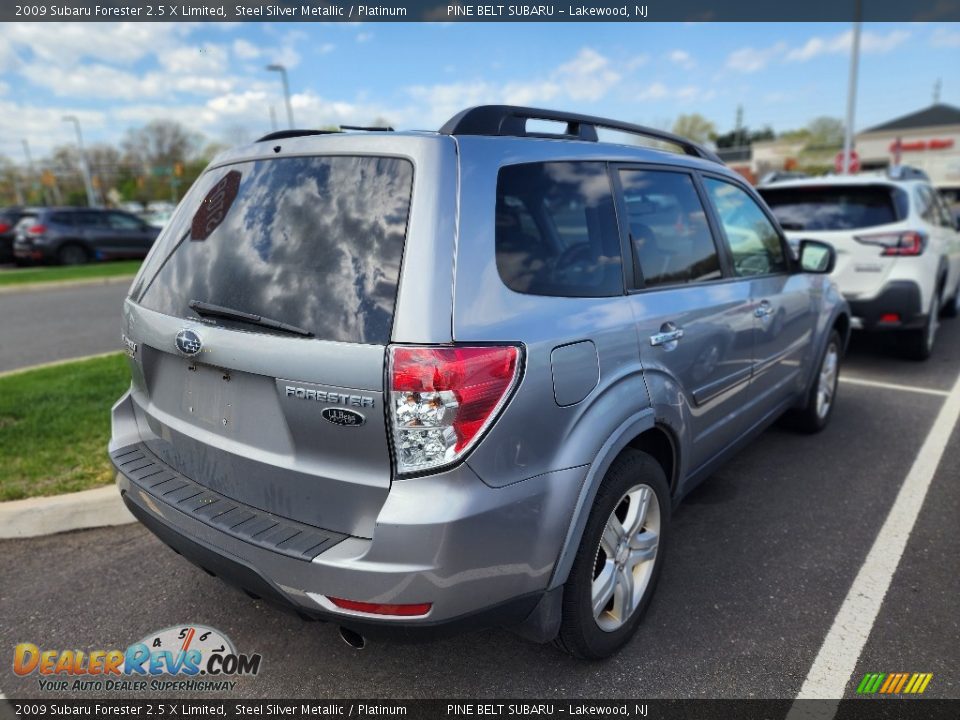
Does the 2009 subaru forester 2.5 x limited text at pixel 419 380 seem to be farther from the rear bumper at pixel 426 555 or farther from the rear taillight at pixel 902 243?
the rear taillight at pixel 902 243

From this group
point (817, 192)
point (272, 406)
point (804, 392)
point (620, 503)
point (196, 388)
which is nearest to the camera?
point (272, 406)

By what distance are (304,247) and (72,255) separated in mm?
19848

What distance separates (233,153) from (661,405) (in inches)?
74.5

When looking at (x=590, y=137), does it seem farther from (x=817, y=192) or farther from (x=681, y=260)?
(x=817, y=192)

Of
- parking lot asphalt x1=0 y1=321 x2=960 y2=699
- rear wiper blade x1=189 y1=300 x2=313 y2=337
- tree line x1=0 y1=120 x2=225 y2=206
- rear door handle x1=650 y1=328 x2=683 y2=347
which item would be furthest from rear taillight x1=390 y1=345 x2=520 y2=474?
tree line x1=0 y1=120 x2=225 y2=206

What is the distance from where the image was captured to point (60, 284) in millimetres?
13125

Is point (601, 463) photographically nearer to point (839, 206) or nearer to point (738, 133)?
point (839, 206)

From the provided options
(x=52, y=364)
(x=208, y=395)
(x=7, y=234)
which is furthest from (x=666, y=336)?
(x=7, y=234)

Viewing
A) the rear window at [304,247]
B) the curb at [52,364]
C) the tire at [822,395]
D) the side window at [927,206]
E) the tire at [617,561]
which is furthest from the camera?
the side window at [927,206]

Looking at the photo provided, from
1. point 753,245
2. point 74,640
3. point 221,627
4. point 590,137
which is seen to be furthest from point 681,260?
point 74,640

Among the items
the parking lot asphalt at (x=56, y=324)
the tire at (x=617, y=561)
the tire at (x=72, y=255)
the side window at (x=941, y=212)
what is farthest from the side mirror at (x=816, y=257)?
the tire at (x=72, y=255)

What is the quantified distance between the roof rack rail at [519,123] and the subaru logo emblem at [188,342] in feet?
3.33

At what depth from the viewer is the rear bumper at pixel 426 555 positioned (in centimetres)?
173

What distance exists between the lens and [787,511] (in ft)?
11.5
